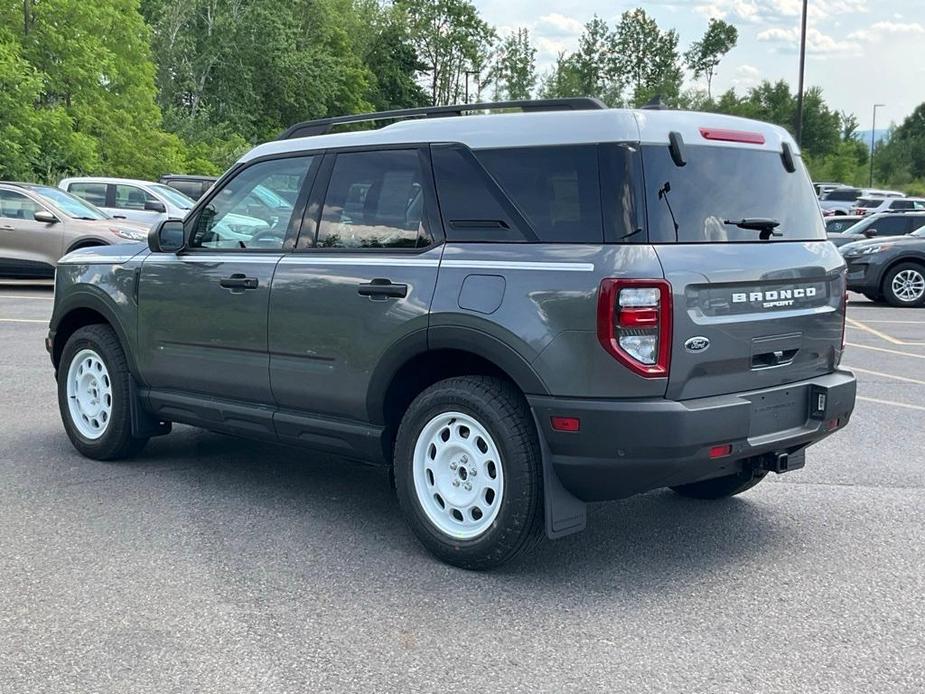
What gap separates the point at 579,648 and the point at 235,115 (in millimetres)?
55359

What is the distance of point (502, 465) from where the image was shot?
4332 mm

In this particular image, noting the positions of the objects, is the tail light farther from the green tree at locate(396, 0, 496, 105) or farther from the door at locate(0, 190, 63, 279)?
the green tree at locate(396, 0, 496, 105)

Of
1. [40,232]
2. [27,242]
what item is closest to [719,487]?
[40,232]

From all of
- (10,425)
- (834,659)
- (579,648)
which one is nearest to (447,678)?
(579,648)

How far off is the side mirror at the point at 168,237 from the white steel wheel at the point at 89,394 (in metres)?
0.86

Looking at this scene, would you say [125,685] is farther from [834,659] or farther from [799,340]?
[799,340]

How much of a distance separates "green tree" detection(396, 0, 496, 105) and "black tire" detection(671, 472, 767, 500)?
265 ft

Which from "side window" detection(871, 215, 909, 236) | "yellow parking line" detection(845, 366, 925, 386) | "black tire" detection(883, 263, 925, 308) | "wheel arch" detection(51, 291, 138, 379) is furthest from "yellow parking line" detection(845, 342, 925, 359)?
"side window" detection(871, 215, 909, 236)

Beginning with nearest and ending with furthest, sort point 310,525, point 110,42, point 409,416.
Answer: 1. point 409,416
2. point 310,525
3. point 110,42

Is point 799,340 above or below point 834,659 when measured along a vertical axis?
above

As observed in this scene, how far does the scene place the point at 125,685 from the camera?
11.1 feet

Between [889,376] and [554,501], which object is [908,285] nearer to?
[889,376]

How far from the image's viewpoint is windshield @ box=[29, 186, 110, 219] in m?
17.0

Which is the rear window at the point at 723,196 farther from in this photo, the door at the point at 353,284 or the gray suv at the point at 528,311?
the door at the point at 353,284
